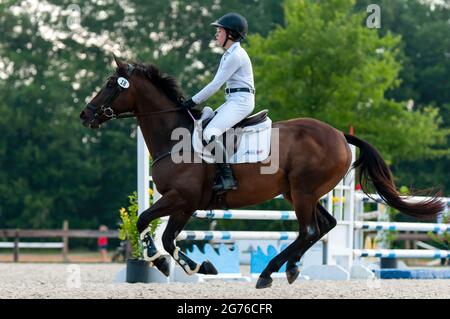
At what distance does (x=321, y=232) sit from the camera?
943cm

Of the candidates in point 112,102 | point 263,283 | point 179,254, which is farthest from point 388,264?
point 112,102

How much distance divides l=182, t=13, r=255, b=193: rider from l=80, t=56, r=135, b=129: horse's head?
597 mm

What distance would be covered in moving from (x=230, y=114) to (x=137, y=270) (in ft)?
8.68

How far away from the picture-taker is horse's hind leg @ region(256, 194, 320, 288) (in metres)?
9.02

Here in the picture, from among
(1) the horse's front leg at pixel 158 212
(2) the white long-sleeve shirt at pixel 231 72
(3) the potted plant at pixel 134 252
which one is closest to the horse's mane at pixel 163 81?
(2) the white long-sleeve shirt at pixel 231 72

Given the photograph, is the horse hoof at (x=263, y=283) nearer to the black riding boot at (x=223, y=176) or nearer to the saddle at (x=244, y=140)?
the black riding boot at (x=223, y=176)

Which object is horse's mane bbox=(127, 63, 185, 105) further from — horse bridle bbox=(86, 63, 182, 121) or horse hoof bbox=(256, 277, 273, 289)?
horse hoof bbox=(256, 277, 273, 289)

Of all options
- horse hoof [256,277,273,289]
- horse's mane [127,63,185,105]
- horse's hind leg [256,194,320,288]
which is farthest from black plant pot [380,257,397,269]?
horse's mane [127,63,185,105]

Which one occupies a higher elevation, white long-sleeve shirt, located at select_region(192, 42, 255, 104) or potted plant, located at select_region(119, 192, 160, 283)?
white long-sleeve shirt, located at select_region(192, 42, 255, 104)

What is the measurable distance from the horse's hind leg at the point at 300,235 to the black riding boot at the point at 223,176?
765mm

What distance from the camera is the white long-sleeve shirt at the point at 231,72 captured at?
28.8 ft

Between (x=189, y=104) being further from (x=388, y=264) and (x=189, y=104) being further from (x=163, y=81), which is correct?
(x=388, y=264)

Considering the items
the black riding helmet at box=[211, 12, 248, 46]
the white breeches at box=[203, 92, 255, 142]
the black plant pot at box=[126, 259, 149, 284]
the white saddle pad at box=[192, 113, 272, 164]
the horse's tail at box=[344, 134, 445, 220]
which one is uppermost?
the black riding helmet at box=[211, 12, 248, 46]
